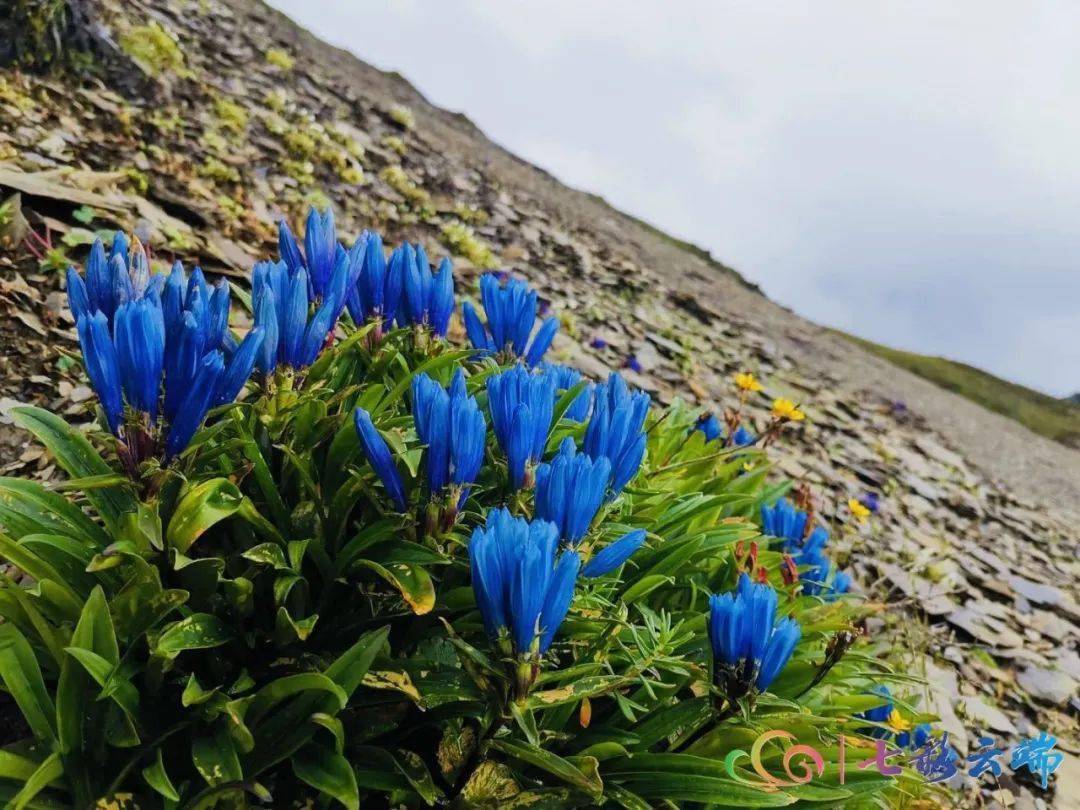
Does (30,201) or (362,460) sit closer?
(362,460)

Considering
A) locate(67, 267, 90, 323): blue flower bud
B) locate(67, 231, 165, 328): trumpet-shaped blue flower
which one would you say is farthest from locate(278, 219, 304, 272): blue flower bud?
locate(67, 267, 90, 323): blue flower bud

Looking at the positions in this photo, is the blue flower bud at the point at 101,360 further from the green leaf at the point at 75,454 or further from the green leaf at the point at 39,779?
the green leaf at the point at 39,779

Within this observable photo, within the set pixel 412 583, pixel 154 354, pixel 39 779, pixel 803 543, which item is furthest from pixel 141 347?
pixel 803 543

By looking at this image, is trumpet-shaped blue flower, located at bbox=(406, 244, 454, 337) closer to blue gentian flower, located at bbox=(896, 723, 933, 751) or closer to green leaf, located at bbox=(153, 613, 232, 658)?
green leaf, located at bbox=(153, 613, 232, 658)

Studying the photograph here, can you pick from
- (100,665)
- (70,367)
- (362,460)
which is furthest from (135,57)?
(100,665)

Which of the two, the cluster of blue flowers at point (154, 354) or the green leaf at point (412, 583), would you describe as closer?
the cluster of blue flowers at point (154, 354)

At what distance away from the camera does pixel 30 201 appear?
460 centimetres

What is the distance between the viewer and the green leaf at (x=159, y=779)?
1737mm

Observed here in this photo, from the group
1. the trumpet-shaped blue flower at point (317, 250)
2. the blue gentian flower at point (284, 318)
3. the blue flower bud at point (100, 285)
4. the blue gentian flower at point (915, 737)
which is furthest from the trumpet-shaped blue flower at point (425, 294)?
the blue gentian flower at point (915, 737)

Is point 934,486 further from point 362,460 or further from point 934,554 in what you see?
point 362,460

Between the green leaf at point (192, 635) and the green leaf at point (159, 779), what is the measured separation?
254mm

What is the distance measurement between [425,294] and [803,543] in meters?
2.38

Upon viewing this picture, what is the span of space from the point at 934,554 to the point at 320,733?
6.54m

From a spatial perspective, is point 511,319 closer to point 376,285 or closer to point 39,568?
point 376,285
